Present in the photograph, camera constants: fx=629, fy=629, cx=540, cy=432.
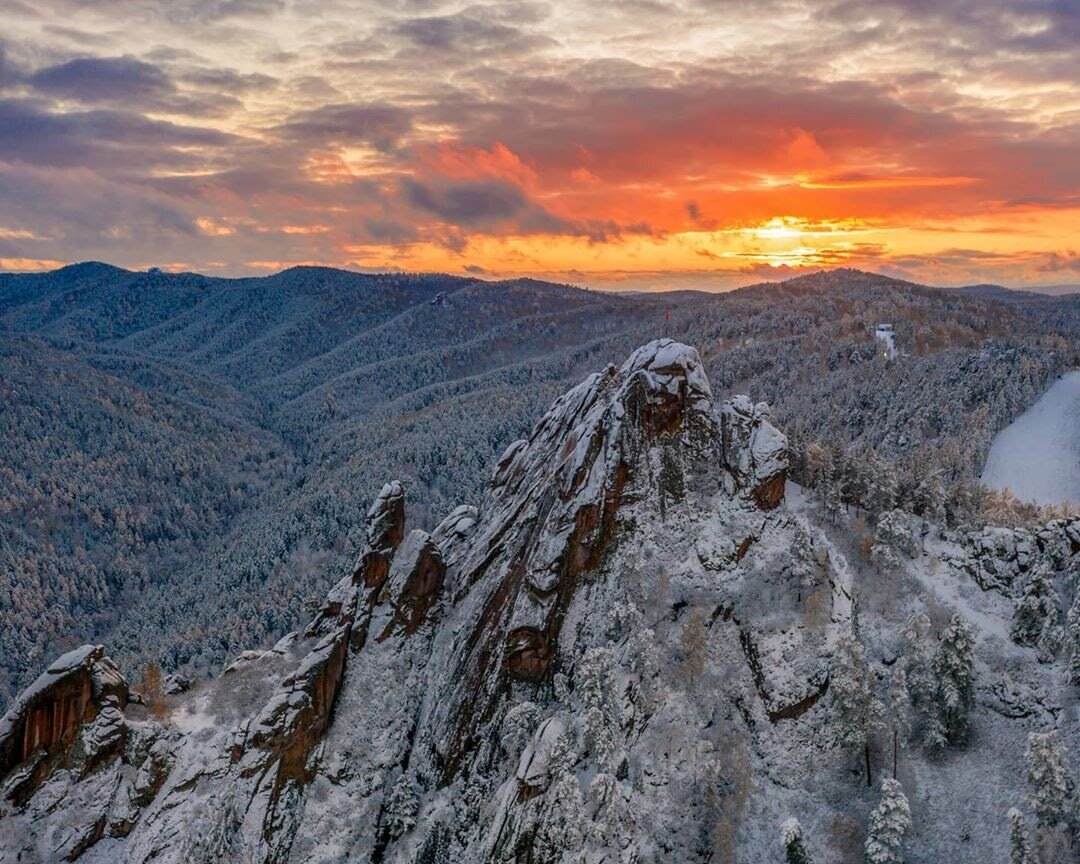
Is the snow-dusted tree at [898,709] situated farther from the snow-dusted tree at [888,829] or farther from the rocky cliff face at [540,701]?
the snow-dusted tree at [888,829]

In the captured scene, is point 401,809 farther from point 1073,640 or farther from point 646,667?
point 1073,640

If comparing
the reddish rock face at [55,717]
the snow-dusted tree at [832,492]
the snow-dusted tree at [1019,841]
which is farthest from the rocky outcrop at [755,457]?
the reddish rock face at [55,717]

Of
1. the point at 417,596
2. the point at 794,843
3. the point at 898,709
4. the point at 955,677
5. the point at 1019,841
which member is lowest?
the point at 794,843

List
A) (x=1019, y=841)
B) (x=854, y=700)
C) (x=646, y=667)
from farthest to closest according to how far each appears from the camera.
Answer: (x=646, y=667), (x=854, y=700), (x=1019, y=841)

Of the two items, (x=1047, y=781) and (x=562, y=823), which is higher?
(x=1047, y=781)

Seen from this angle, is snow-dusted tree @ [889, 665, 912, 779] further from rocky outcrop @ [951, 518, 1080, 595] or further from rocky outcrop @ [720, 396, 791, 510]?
rocky outcrop @ [951, 518, 1080, 595]

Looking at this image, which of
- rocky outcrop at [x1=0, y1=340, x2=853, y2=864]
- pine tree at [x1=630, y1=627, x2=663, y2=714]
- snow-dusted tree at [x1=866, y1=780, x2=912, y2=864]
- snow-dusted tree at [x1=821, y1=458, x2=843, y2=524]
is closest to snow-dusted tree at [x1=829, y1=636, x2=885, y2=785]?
rocky outcrop at [x1=0, y1=340, x2=853, y2=864]

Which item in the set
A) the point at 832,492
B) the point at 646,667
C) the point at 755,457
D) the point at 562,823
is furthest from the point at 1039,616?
the point at 562,823
